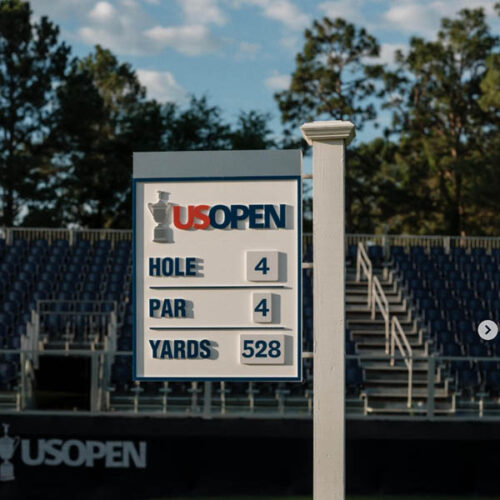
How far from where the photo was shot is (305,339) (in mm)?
17828

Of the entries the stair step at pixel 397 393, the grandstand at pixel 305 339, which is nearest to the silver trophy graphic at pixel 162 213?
the grandstand at pixel 305 339

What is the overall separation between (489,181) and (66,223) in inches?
826

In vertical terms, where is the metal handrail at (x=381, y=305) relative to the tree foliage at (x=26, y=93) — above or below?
below

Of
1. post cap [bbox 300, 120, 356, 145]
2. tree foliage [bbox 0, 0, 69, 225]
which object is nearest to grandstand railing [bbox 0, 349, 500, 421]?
post cap [bbox 300, 120, 356, 145]

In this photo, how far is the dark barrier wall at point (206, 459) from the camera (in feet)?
42.7

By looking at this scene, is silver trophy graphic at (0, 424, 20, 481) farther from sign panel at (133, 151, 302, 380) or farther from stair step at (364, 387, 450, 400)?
sign panel at (133, 151, 302, 380)

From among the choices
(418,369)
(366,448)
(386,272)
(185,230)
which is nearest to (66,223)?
(386,272)

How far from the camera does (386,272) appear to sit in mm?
23234

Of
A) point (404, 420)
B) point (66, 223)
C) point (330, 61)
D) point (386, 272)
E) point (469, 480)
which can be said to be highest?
point (330, 61)

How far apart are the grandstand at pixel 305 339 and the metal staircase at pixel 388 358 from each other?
0.03 metres

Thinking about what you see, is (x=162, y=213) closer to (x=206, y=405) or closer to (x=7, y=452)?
(x=206, y=405)

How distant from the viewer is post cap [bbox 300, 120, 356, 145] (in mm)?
6270

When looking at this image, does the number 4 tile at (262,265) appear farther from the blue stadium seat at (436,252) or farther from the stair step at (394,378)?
the blue stadium seat at (436,252)

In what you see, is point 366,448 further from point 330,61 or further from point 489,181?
point 330,61
